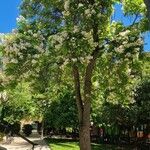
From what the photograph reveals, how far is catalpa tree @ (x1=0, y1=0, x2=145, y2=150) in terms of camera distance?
63.3 ft

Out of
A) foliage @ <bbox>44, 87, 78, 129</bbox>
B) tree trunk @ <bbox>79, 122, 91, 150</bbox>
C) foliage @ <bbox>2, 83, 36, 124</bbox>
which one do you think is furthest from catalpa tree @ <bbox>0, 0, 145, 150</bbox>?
foliage @ <bbox>44, 87, 78, 129</bbox>

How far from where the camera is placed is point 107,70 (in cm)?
2298

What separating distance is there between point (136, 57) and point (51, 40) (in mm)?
3973

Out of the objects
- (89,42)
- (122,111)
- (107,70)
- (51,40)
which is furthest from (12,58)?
(122,111)

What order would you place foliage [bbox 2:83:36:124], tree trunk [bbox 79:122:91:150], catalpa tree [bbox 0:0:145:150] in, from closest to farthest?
catalpa tree [bbox 0:0:145:150] < tree trunk [bbox 79:122:91:150] < foliage [bbox 2:83:36:124]

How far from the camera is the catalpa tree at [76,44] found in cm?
1930

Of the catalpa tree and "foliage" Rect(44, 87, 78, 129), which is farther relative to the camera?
"foliage" Rect(44, 87, 78, 129)

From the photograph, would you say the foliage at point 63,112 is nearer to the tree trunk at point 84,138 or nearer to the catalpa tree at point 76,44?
the catalpa tree at point 76,44

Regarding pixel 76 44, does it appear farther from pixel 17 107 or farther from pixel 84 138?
pixel 17 107

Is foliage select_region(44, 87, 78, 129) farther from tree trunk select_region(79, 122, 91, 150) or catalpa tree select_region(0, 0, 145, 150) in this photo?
tree trunk select_region(79, 122, 91, 150)

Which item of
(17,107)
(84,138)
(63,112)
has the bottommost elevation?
(84,138)

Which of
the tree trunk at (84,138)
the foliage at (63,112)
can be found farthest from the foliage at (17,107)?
the tree trunk at (84,138)

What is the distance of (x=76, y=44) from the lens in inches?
742

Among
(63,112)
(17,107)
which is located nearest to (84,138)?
(17,107)
